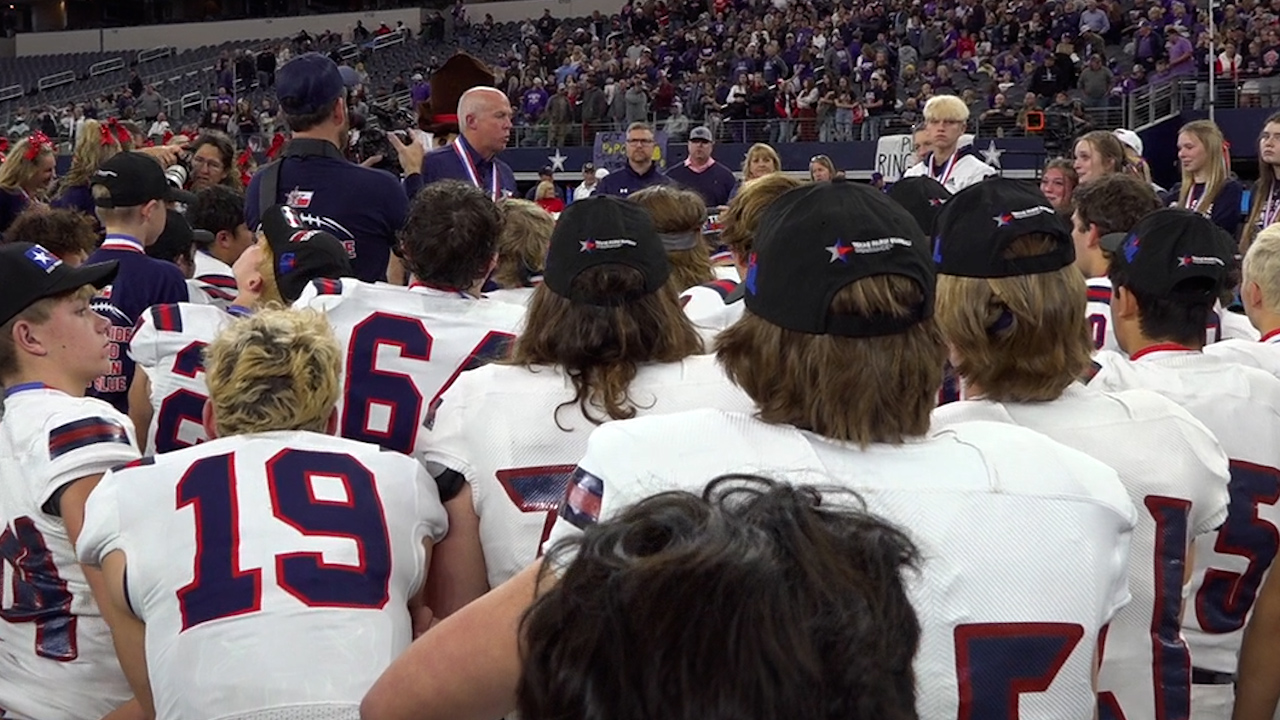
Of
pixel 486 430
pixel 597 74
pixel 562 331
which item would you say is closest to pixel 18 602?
pixel 486 430

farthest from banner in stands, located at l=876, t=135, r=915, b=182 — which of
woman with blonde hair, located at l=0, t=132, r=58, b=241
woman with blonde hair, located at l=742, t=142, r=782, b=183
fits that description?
woman with blonde hair, located at l=0, t=132, r=58, b=241

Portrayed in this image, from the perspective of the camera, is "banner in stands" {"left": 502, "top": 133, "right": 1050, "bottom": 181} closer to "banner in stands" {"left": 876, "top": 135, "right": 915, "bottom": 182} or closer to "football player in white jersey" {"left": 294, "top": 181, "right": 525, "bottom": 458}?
"banner in stands" {"left": 876, "top": 135, "right": 915, "bottom": 182}

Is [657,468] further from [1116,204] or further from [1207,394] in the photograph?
[1116,204]

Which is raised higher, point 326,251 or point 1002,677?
point 326,251

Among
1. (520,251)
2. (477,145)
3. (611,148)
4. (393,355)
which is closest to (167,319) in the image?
(393,355)

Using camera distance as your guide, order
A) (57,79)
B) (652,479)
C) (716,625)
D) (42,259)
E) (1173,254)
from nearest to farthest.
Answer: (716,625), (652,479), (1173,254), (42,259), (57,79)

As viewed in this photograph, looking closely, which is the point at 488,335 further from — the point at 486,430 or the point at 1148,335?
the point at 1148,335

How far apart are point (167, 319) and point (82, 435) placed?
3.08 ft

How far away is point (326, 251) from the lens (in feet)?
12.3

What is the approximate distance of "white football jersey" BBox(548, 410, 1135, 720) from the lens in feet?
5.12

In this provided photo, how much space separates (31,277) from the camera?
2836mm

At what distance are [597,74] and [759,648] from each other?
27.3m

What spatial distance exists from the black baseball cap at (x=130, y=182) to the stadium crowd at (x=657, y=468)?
11 mm

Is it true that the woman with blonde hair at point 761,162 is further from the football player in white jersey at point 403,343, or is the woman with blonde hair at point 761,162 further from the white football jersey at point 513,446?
the white football jersey at point 513,446
